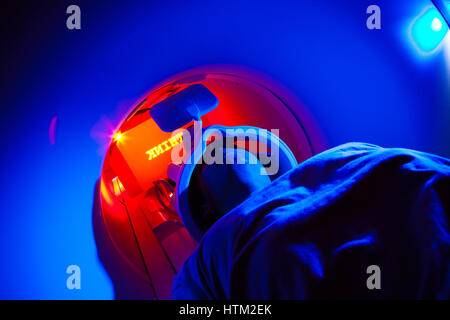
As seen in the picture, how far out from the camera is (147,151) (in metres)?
1.79

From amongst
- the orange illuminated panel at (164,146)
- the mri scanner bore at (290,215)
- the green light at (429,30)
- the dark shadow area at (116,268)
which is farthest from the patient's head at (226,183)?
the orange illuminated panel at (164,146)

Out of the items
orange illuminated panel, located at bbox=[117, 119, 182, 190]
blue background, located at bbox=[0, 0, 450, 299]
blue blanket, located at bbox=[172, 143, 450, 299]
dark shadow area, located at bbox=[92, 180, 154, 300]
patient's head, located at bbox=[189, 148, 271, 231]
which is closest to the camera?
blue blanket, located at bbox=[172, 143, 450, 299]

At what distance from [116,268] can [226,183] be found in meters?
0.38

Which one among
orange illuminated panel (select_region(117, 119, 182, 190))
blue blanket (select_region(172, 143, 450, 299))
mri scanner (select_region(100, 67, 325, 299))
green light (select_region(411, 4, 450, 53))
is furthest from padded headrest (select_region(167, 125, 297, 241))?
orange illuminated panel (select_region(117, 119, 182, 190))

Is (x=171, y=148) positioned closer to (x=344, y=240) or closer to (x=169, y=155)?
(x=169, y=155)

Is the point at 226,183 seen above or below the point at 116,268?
above

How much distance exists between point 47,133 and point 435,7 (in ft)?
3.28

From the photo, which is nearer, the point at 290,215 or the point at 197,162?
the point at 290,215

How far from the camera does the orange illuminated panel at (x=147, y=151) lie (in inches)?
69.6

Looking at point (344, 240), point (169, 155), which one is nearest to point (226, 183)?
point (344, 240)

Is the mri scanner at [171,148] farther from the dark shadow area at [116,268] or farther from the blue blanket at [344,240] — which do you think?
the blue blanket at [344,240]

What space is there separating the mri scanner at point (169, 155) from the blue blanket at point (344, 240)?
437 millimetres

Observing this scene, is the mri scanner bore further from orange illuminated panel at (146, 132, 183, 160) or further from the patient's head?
orange illuminated panel at (146, 132, 183, 160)

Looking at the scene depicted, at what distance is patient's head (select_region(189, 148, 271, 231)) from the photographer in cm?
103
